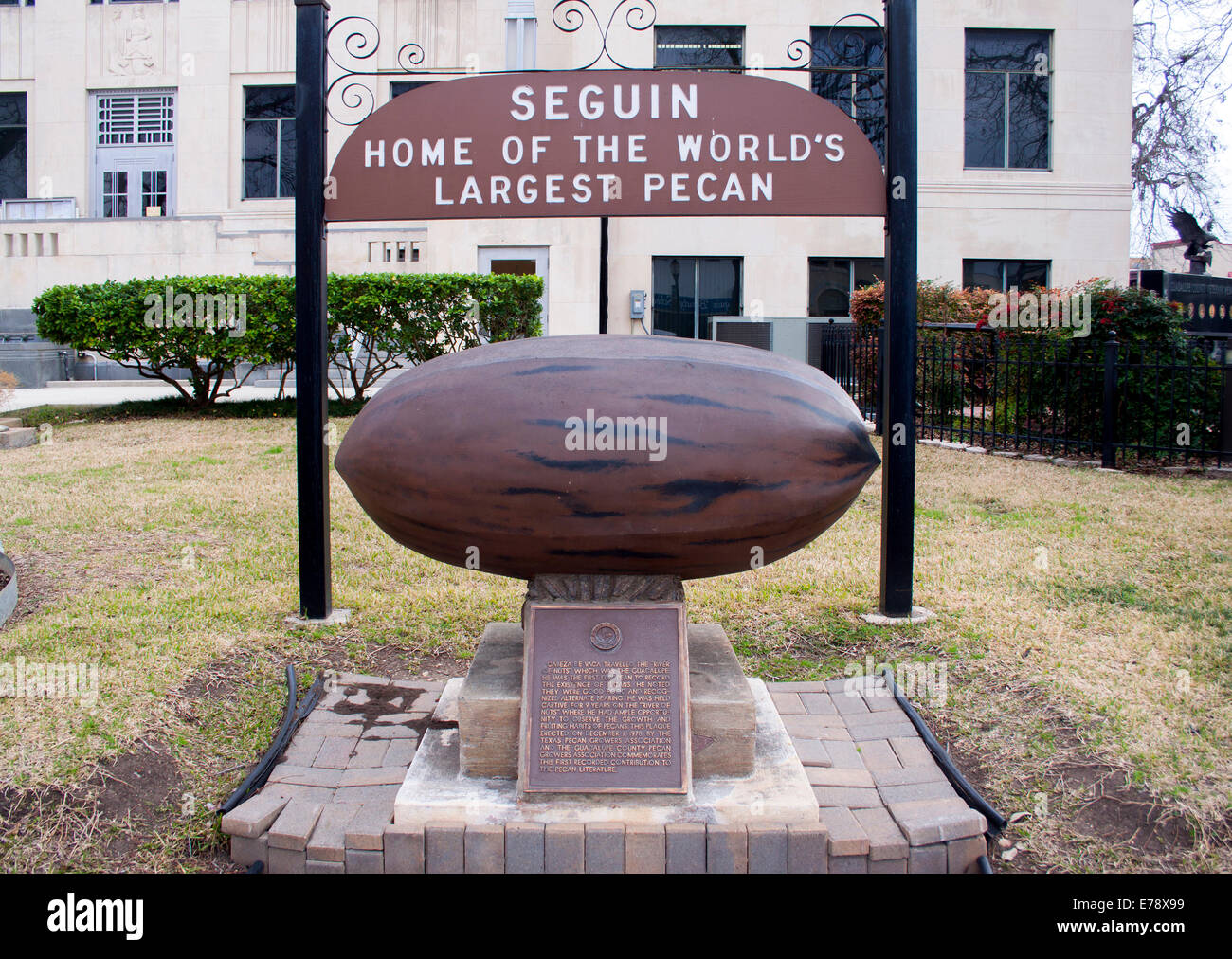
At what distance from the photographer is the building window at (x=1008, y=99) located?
18.2 m

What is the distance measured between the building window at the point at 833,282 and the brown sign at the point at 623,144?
14.5 m

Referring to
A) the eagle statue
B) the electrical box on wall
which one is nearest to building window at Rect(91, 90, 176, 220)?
the electrical box on wall

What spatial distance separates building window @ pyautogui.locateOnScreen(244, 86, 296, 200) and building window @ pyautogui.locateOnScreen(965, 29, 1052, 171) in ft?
47.6

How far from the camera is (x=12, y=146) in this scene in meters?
22.2

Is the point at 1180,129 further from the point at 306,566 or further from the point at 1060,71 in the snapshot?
the point at 306,566

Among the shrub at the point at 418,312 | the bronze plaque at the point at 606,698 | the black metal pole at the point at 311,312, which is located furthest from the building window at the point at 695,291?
the bronze plaque at the point at 606,698

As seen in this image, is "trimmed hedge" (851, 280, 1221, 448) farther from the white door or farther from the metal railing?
the white door

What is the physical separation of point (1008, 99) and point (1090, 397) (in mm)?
11435

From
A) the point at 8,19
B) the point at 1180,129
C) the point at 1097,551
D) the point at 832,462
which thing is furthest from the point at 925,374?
the point at 8,19

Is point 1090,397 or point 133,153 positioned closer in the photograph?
point 1090,397

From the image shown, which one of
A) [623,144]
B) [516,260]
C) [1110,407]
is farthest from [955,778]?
[516,260]

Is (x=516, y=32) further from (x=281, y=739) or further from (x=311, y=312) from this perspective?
(x=281, y=739)

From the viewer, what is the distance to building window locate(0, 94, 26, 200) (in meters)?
22.0

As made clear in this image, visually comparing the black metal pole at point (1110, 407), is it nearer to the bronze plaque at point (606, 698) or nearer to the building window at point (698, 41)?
the bronze plaque at point (606, 698)
